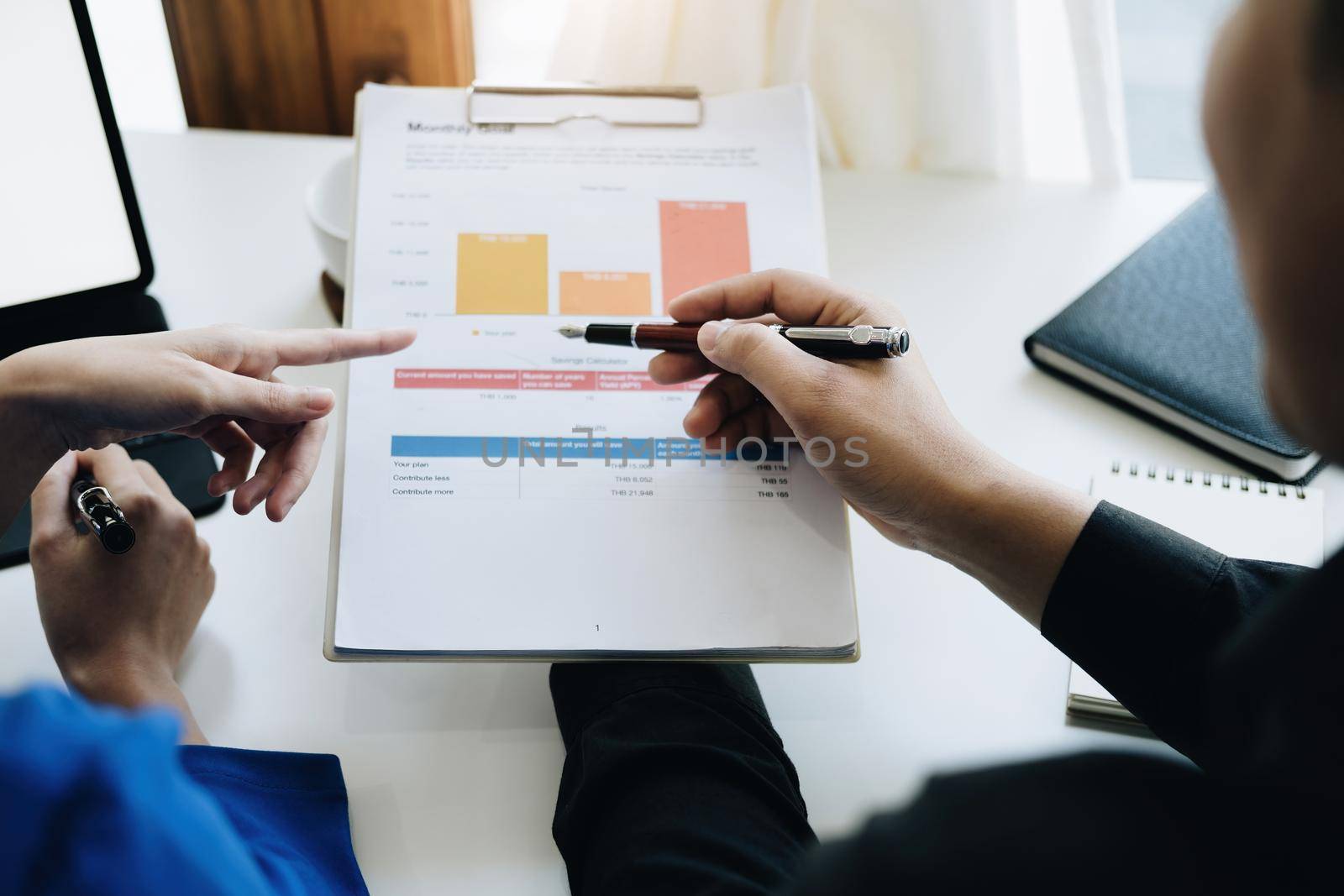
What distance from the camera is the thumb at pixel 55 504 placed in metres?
0.70

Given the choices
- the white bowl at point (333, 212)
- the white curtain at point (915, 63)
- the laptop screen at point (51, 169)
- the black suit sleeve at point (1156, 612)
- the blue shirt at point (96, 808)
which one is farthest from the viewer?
the white curtain at point (915, 63)

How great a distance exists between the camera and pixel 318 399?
0.68 m

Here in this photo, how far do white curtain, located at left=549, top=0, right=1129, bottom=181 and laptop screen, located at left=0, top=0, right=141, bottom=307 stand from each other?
0.46 meters

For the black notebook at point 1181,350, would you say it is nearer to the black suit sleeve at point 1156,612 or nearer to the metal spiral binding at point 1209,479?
the metal spiral binding at point 1209,479

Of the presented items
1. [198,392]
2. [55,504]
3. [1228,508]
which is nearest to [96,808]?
[198,392]

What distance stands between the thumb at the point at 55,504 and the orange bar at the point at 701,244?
45 centimetres

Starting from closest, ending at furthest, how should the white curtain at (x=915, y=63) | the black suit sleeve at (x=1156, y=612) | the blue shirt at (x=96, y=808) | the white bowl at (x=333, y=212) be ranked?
the blue shirt at (x=96, y=808)
the black suit sleeve at (x=1156, y=612)
the white bowl at (x=333, y=212)
the white curtain at (x=915, y=63)

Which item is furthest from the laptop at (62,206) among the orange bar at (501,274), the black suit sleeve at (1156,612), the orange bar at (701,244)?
the black suit sleeve at (1156,612)

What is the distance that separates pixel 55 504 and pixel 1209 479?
2.82ft

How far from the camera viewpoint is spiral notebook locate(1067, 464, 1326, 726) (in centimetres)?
77

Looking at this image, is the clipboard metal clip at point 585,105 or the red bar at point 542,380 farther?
the clipboard metal clip at point 585,105

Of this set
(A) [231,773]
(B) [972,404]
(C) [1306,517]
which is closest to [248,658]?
(A) [231,773]

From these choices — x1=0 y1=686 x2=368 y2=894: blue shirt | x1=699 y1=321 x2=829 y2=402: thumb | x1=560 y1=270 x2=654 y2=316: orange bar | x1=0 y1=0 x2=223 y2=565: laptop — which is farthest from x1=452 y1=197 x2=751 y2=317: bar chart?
x1=0 y1=686 x2=368 y2=894: blue shirt

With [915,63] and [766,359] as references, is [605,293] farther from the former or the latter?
[915,63]
